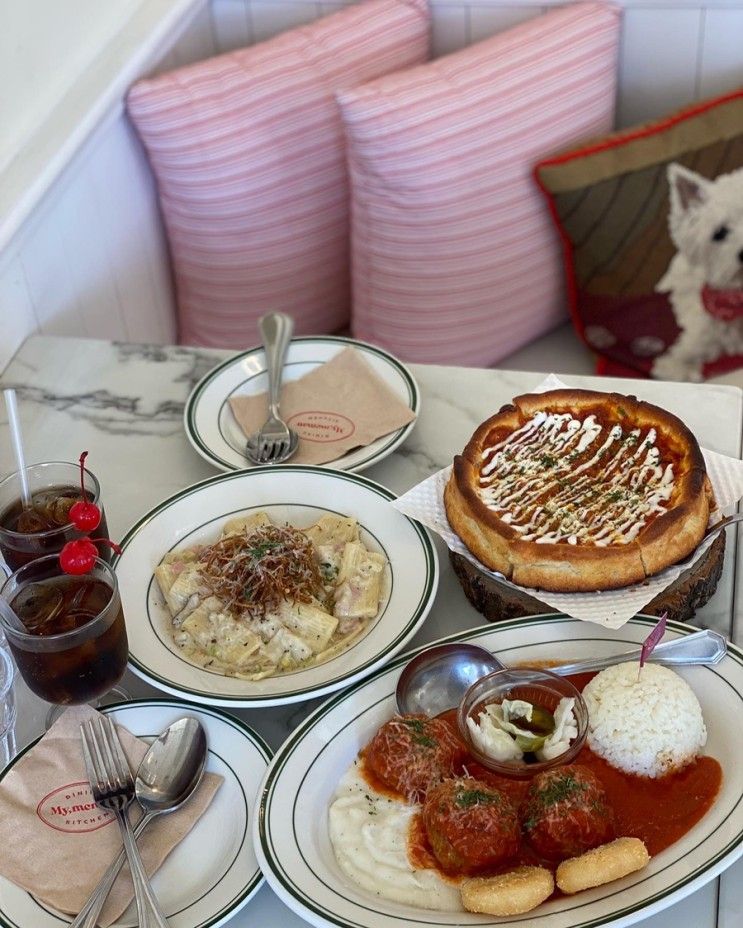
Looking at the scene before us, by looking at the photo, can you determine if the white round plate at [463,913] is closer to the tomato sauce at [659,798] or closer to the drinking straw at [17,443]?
the tomato sauce at [659,798]

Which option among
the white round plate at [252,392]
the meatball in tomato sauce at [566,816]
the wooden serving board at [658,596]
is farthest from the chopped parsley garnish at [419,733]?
the white round plate at [252,392]

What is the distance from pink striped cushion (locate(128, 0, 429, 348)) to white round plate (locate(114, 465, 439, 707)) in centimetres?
97

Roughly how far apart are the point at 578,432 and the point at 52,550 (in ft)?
2.16

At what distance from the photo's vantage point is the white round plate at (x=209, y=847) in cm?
92

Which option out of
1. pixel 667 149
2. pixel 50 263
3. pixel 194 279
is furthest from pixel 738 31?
pixel 50 263

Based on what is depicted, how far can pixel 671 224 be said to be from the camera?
2096 millimetres

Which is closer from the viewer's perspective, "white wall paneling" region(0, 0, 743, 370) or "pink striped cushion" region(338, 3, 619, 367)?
"white wall paneling" region(0, 0, 743, 370)

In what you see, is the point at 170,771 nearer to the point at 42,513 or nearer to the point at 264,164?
the point at 42,513

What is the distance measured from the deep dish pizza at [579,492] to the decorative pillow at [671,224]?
827 mm

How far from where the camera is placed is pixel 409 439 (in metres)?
1.53

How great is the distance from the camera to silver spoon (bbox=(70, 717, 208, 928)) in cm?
100

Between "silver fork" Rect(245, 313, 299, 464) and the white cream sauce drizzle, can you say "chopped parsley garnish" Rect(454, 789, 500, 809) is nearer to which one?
the white cream sauce drizzle

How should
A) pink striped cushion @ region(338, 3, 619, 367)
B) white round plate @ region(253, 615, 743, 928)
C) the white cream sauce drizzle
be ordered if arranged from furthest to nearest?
pink striped cushion @ region(338, 3, 619, 367)
the white cream sauce drizzle
white round plate @ region(253, 615, 743, 928)

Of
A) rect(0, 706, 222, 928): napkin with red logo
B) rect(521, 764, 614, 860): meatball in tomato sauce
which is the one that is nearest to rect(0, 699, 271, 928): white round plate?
rect(0, 706, 222, 928): napkin with red logo
